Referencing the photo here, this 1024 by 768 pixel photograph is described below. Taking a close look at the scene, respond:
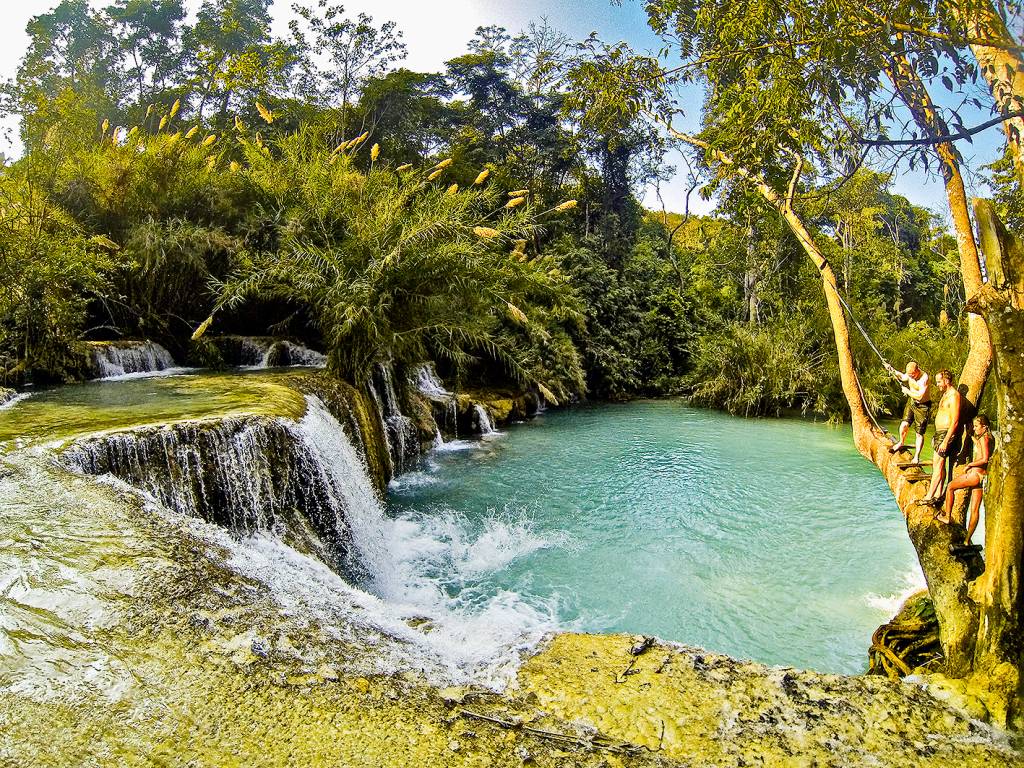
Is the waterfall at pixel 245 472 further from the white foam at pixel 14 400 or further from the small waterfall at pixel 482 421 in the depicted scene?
the small waterfall at pixel 482 421

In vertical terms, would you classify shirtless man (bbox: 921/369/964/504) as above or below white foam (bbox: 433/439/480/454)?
above

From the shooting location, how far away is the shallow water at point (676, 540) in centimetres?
477

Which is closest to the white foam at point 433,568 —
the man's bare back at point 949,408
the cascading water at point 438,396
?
the man's bare back at point 949,408

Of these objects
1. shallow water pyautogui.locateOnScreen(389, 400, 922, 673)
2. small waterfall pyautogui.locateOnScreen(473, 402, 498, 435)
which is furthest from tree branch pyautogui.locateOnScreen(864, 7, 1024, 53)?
small waterfall pyautogui.locateOnScreen(473, 402, 498, 435)

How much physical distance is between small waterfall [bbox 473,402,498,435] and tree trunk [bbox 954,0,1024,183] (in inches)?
385

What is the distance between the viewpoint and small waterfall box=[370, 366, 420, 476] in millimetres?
9375

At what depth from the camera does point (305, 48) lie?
74.3 ft

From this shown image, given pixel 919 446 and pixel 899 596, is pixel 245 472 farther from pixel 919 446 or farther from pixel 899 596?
pixel 899 596

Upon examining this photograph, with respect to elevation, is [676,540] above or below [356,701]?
below

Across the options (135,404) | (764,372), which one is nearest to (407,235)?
(135,404)

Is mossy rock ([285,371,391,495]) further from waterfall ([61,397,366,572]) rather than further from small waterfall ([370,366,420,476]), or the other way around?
waterfall ([61,397,366,572])

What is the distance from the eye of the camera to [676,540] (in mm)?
6453

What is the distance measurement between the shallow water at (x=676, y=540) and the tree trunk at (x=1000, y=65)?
139 inches

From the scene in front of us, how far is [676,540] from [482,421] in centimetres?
636
